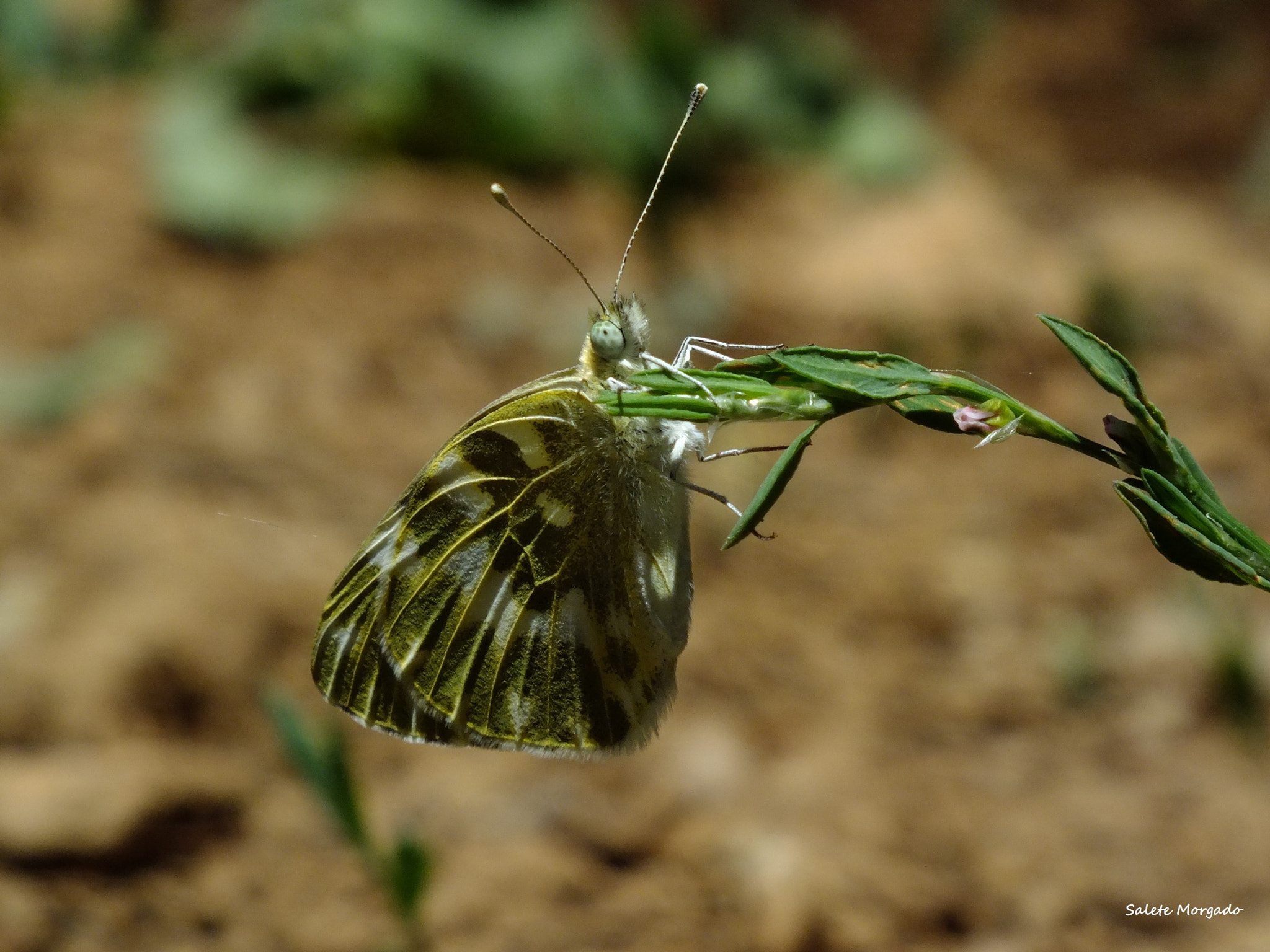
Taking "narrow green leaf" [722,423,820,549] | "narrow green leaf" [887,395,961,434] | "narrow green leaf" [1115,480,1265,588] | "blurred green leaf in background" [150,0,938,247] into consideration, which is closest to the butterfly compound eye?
"narrow green leaf" [722,423,820,549]

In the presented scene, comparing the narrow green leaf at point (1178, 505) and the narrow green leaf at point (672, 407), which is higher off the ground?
the narrow green leaf at point (672, 407)

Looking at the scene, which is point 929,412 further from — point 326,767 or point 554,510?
point 326,767

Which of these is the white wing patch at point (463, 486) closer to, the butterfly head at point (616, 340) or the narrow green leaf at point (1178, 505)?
the butterfly head at point (616, 340)

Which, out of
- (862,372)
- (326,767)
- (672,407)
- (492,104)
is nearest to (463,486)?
(326,767)

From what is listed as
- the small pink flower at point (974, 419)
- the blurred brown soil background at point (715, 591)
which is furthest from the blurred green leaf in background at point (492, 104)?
the small pink flower at point (974, 419)

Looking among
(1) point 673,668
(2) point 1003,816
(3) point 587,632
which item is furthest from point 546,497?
(2) point 1003,816
